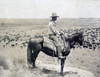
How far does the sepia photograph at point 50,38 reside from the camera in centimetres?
644

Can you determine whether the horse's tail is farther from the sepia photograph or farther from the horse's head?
the horse's head

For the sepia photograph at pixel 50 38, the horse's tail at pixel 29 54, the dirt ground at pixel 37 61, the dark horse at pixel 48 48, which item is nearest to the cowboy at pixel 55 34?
the sepia photograph at pixel 50 38

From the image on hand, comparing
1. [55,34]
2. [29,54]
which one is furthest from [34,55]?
[55,34]

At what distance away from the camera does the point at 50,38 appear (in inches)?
253

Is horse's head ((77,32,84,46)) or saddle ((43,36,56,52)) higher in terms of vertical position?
horse's head ((77,32,84,46))

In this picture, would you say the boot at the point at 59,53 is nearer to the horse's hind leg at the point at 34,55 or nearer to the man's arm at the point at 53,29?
the man's arm at the point at 53,29

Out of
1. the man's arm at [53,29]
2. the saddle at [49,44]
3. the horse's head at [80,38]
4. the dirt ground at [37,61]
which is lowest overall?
the dirt ground at [37,61]

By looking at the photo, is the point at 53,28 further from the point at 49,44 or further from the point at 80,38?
the point at 80,38

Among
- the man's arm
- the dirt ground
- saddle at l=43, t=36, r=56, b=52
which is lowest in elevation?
the dirt ground

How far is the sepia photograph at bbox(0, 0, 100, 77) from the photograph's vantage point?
21.1ft

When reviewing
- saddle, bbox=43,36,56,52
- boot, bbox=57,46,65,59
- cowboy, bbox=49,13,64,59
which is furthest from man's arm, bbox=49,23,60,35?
boot, bbox=57,46,65,59

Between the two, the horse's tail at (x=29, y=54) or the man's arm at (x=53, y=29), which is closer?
the man's arm at (x=53, y=29)
